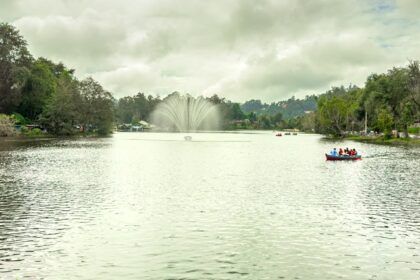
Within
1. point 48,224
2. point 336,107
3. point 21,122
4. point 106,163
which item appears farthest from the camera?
point 336,107

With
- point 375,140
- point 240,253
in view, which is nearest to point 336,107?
point 375,140

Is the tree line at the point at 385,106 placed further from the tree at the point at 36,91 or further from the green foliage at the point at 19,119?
the green foliage at the point at 19,119

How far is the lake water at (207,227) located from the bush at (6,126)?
108222 millimetres

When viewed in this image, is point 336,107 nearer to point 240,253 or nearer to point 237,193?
point 237,193

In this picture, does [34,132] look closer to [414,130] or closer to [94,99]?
[94,99]

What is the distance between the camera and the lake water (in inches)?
814

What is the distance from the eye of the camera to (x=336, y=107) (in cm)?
18938

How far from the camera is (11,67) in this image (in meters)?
166

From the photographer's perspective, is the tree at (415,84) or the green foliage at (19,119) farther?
the green foliage at (19,119)

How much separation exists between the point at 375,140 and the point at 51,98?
12743cm

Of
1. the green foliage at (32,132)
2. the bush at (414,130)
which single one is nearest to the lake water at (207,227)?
the green foliage at (32,132)

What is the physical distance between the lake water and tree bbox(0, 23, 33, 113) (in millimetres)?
122165

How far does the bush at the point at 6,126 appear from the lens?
15238 cm

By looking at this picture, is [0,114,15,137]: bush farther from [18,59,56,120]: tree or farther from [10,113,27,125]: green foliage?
[18,59,56,120]: tree
